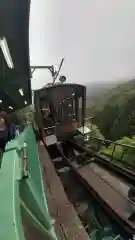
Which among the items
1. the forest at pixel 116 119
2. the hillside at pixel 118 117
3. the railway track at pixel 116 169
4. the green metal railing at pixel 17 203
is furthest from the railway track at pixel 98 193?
the hillside at pixel 118 117

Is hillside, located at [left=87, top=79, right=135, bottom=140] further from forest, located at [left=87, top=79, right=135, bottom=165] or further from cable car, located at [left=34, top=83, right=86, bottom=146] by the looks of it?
cable car, located at [left=34, top=83, right=86, bottom=146]

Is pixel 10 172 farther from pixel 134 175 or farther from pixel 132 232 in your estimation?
pixel 134 175

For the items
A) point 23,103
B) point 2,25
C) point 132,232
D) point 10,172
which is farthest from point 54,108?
point 10,172

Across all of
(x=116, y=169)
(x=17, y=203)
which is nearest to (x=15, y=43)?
(x=116, y=169)

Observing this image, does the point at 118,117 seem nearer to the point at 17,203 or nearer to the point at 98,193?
the point at 98,193

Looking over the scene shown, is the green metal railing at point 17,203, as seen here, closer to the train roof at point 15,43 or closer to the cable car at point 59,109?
the train roof at point 15,43

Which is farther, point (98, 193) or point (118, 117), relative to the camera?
point (118, 117)

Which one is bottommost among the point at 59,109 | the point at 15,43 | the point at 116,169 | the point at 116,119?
the point at 116,119
